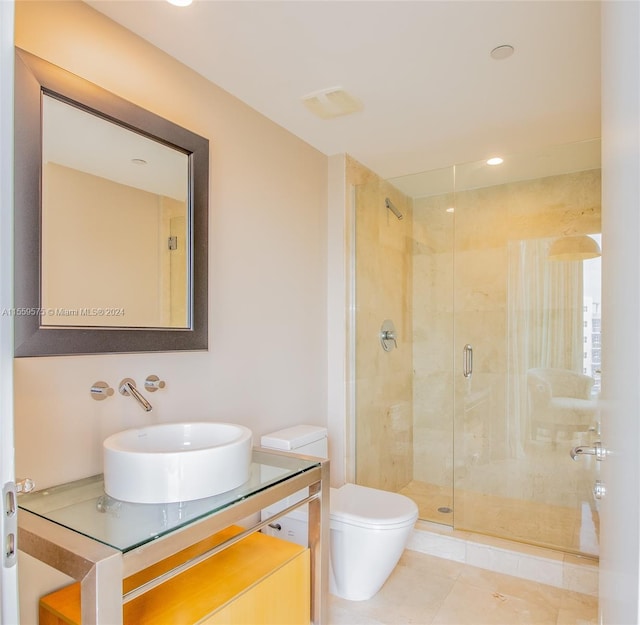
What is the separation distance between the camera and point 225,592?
55.9 inches

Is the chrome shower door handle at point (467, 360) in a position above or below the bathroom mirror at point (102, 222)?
below

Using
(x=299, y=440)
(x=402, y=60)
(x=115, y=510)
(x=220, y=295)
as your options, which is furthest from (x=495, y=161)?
(x=115, y=510)

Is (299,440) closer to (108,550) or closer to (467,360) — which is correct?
(108,550)

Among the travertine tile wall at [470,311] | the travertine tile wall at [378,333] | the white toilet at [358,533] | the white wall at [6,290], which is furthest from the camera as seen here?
the travertine tile wall at [470,311]

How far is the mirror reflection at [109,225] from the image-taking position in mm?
1456

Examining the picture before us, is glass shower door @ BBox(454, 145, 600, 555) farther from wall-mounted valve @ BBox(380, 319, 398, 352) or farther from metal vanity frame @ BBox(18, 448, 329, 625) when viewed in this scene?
metal vanity frame @ BBox(18, 448, 329, 625)

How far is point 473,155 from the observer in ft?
9.61

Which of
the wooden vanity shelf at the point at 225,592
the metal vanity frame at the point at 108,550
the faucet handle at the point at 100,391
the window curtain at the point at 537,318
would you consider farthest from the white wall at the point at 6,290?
the window curtain at the point at 537,318

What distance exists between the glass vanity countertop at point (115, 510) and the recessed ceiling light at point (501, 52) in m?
1.80

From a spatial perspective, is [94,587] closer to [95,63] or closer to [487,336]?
[95,63]

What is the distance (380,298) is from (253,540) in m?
1.90

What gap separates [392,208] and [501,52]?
1560 mm

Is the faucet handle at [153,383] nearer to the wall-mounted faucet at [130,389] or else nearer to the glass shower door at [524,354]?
the wall-mounted faucet at [130,389]

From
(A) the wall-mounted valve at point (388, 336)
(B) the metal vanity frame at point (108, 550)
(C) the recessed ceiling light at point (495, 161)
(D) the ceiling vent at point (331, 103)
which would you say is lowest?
(B) the metal vanity frame at point (108, 550)
